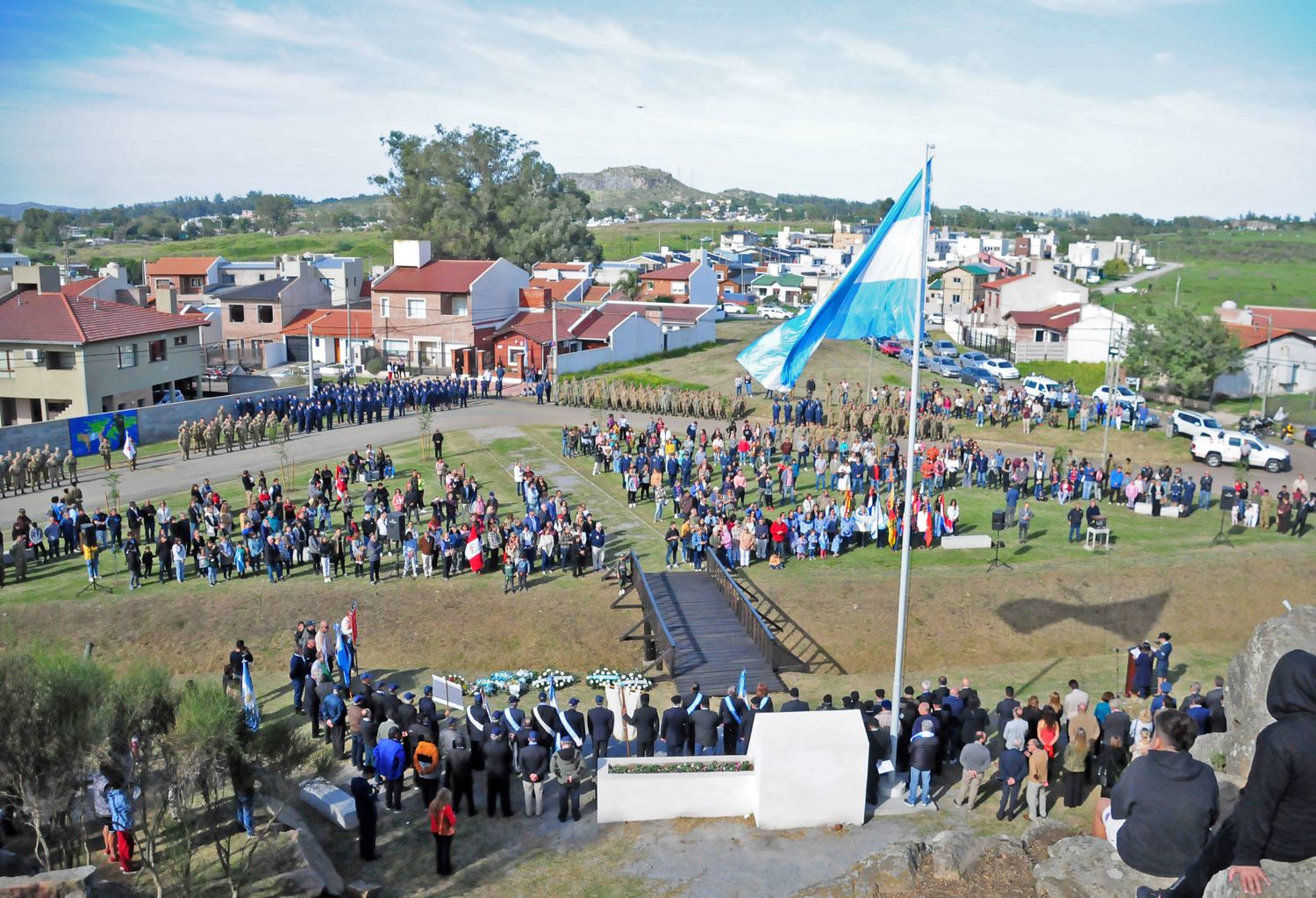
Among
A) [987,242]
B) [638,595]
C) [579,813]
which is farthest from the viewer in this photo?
[987,242]

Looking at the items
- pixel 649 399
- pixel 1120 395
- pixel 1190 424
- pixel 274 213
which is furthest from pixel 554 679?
pixel 274 213

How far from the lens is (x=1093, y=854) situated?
9.35 metres

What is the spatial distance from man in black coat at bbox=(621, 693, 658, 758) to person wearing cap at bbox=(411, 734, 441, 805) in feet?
9.88

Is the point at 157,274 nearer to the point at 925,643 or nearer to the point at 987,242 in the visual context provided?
the point at 925,643

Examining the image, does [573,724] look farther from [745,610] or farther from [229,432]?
[229,432]

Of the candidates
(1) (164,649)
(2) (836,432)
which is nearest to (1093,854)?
(1) (164,649)

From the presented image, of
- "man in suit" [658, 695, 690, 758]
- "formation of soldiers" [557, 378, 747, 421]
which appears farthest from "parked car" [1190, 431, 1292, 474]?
"man in suit" [658, 695, 690, 758]

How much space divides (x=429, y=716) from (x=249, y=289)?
2266 inches

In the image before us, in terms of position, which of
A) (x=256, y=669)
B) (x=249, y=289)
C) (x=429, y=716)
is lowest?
(x=256, y=669)

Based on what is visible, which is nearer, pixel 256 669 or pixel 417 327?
pixel 256 669

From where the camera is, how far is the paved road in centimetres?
11406

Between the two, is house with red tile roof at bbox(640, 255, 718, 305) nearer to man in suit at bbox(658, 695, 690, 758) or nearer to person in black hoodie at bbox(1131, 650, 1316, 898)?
man in suit at bbox(658, 695, 690, 758)

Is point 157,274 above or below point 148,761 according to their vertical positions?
above

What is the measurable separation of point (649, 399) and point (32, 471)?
23108mm
